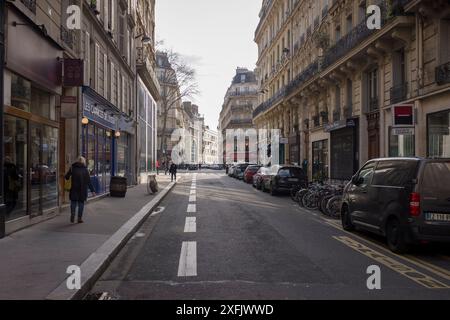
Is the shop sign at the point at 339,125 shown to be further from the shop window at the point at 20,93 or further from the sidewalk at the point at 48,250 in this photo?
the shop window at the point at 20,93

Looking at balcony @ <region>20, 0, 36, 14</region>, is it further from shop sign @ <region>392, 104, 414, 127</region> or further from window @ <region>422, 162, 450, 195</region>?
shop sign @ <region>392, 104, 414, 127</region>

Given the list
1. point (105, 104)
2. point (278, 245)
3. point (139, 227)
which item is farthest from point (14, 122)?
point (105, 104)

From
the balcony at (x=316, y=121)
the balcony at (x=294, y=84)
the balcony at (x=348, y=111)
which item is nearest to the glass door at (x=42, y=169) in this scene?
the balcony at (x=348, y=111)

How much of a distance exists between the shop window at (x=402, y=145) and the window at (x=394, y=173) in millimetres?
8882

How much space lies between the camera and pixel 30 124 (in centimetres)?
1118

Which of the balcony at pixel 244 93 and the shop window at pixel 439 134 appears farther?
the balcony at pixel 244 93

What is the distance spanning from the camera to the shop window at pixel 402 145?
59.7ft

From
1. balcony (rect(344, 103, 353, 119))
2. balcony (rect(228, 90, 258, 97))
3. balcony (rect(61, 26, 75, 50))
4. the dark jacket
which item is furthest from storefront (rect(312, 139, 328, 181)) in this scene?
balcony (rect(228, 90, 258, 97))

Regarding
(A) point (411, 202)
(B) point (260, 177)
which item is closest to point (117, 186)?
(B) point (260, 177)

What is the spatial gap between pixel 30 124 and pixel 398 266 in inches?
333

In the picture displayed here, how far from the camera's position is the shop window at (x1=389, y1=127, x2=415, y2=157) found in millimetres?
18188

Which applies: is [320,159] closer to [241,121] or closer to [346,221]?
[346,221]

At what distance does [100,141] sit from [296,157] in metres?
20.6
